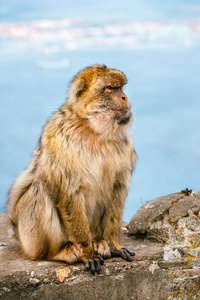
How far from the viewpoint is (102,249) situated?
609cm

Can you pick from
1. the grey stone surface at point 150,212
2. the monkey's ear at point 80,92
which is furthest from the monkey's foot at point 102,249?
the monkey's ear at point 80,92

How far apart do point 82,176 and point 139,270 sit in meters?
1.37

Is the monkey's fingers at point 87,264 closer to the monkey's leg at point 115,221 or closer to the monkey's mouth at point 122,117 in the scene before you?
the monkey's leg at point 115,221

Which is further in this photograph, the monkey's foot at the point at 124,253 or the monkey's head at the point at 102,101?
the monkey's foot at the point at 124,253

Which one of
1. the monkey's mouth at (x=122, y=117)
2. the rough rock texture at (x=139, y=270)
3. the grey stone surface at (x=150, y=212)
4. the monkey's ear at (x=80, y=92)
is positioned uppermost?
the monkey's ear at (x=80, y=92)

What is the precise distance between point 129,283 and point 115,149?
5.33ft

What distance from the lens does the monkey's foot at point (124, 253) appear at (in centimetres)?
616

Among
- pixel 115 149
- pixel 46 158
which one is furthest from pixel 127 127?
pixel 46 158

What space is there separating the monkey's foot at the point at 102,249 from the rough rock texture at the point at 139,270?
0.10 metres

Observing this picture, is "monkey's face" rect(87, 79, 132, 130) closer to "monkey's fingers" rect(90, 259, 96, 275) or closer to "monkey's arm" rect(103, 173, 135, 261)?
"monkey's arm" rect(103, 173, 135, 261)

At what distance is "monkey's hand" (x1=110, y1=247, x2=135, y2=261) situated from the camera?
6.16m

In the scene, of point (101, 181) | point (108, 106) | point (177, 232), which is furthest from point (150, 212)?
point (108, 106)

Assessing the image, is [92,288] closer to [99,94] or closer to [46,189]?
[46,189]

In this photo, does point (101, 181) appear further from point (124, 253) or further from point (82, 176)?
point (124, 253)
